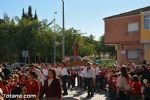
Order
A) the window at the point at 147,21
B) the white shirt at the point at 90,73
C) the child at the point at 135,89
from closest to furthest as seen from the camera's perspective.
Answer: the child at the point at 135,89 → the white shirt at the point at 90,73 → the window at the point at 147,21

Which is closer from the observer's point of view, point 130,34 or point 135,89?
point 135,89

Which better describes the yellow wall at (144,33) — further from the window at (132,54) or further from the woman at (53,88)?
the woman at (53,88)

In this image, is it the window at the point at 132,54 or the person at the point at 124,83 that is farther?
the window at the point at 132,54

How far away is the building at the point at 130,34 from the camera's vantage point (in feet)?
163

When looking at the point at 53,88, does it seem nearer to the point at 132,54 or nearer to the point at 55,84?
the point at 55,84

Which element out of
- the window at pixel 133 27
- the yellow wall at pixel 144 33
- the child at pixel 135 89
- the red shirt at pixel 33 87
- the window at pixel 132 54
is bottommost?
the child at pixel 135 89

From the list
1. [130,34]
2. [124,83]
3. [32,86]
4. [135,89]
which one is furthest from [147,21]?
[32,86]

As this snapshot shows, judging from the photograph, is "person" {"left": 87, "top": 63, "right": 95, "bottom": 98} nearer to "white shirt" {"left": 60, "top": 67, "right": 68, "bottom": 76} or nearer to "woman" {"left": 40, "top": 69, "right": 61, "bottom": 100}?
"white shirt" {"left": 60, "top": 67, "right": 68, "bottom": 76}

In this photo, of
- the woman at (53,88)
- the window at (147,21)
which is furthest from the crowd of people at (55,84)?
the window at (147,21)

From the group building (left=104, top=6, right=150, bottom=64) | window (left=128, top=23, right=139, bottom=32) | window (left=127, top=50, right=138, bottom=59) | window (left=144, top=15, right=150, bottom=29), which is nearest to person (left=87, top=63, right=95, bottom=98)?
building (left=104, top=6, right=150, bottom=64)

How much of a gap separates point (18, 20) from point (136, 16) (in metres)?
23.9

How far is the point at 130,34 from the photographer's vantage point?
174 ft

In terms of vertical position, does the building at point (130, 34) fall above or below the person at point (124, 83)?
above

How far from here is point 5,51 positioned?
65.9 m
